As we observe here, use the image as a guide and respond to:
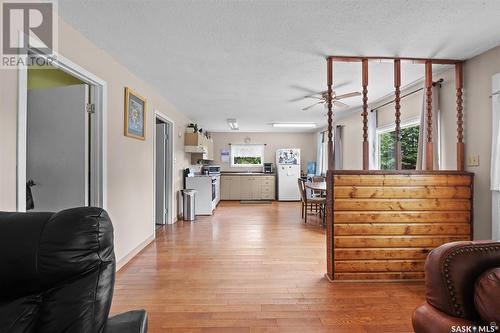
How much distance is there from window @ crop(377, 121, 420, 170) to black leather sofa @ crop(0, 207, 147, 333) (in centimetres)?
386

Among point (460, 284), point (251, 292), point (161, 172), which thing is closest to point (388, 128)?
point (251, 292)

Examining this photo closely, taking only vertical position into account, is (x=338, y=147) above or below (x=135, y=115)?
below

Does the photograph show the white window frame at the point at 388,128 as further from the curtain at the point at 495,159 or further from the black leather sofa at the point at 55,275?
the black leather sofa at the point at 55,275

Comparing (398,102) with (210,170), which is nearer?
(398,102)

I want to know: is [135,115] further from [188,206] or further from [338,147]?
[338,147]

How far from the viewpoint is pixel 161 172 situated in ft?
Answer: 14.6

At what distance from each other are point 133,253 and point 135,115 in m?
1.73

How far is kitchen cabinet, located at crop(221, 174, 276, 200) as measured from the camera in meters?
7.56

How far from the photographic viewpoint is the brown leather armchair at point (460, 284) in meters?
0.91

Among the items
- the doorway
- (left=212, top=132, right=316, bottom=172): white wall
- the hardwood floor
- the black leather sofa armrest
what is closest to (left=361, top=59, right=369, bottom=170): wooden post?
the hardwood floor

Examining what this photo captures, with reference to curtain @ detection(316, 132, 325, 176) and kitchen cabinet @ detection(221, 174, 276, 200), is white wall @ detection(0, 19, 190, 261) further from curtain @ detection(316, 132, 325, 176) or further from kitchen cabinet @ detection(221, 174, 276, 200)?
curtain @ detection(316, 132, 325, 176)

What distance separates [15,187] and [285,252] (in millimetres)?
2730

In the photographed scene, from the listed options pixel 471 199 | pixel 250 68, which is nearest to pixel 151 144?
pixel 250 68

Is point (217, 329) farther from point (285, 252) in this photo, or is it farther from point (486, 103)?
point (486, 103)
